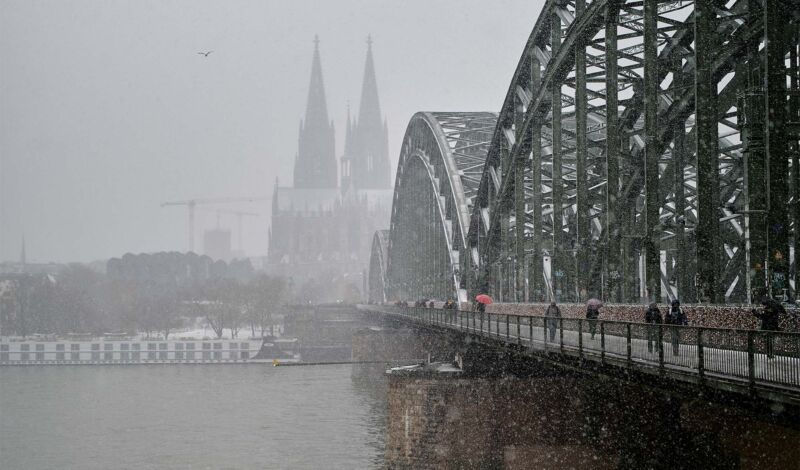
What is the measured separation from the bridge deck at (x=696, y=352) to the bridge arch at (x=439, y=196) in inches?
1404

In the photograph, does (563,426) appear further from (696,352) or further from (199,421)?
(199,421)

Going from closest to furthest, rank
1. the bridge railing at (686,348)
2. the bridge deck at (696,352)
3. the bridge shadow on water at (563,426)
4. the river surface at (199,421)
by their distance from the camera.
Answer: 1. the bridge deck at (696,352)
2. the bridge railing at (686,348)
3. the bridge shadow on water at (563,426)
4. the river surface at (199,421)

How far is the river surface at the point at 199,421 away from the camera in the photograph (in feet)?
167

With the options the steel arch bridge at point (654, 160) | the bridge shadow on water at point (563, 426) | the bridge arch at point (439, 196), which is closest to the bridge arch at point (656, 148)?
the steel arch bridge at point (654, 160)

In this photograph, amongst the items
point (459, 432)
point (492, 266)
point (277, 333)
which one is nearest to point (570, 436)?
point (459, 432)

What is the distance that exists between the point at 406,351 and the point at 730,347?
56.8 m

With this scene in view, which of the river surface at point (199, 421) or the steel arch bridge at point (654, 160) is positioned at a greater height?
the steel arch bridge at point (654, 160)

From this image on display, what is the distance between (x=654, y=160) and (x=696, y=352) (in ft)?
36.0

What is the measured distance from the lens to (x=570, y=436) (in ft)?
79.4

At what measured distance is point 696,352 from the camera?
14617 mm

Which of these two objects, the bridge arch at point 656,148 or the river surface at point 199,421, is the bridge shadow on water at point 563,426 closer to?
the bridge arch at point 656,148

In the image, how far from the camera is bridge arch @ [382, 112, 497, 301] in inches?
2346

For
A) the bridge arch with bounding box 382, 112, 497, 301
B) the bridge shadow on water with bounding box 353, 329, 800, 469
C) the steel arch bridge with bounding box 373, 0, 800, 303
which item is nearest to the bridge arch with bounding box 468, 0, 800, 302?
the steel arch bridge with bounding box 373, 0, 800, 303

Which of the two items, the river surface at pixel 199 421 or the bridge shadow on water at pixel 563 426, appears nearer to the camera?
the bridge shadow on water at pixel 563 426
